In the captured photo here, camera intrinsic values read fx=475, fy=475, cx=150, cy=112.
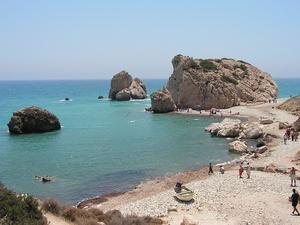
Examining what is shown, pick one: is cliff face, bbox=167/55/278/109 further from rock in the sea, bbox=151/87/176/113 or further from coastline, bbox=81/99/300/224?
coastline, bbox=81/99/300/224

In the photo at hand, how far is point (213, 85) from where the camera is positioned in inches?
3553

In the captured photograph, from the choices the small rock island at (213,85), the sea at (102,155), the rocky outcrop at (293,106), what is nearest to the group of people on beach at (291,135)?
the sea at (102,155)

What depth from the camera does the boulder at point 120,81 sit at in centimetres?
12106

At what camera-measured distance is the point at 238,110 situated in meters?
84.2

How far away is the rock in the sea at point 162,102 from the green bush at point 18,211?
231 feet

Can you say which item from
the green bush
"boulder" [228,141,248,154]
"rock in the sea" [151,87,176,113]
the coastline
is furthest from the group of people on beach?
"rock in the sea" [151,87,176,113]

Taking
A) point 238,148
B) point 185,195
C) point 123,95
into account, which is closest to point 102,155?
point 238,148

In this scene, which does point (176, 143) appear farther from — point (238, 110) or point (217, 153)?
point (238, 110)

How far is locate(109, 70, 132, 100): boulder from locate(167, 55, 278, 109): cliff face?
78.8 ft

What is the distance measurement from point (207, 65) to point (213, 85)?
7.61 metres

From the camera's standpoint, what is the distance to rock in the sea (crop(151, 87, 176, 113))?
288 ft

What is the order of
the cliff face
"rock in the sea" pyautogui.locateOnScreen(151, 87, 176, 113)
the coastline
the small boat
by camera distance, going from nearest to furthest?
1. the coastline
2. the small boat
3. "rock in the sea" pyautogui.locateOnScreen(151, 87, 176, 113)
4. the cliff face

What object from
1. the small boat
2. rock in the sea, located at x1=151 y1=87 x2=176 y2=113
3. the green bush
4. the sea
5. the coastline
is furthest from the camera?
rock in the sea, located at x1=151 y1=87 x2=176 y2=113

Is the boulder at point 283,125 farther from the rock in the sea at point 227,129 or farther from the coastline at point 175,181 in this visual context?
the rock in the sea at point 227,129
